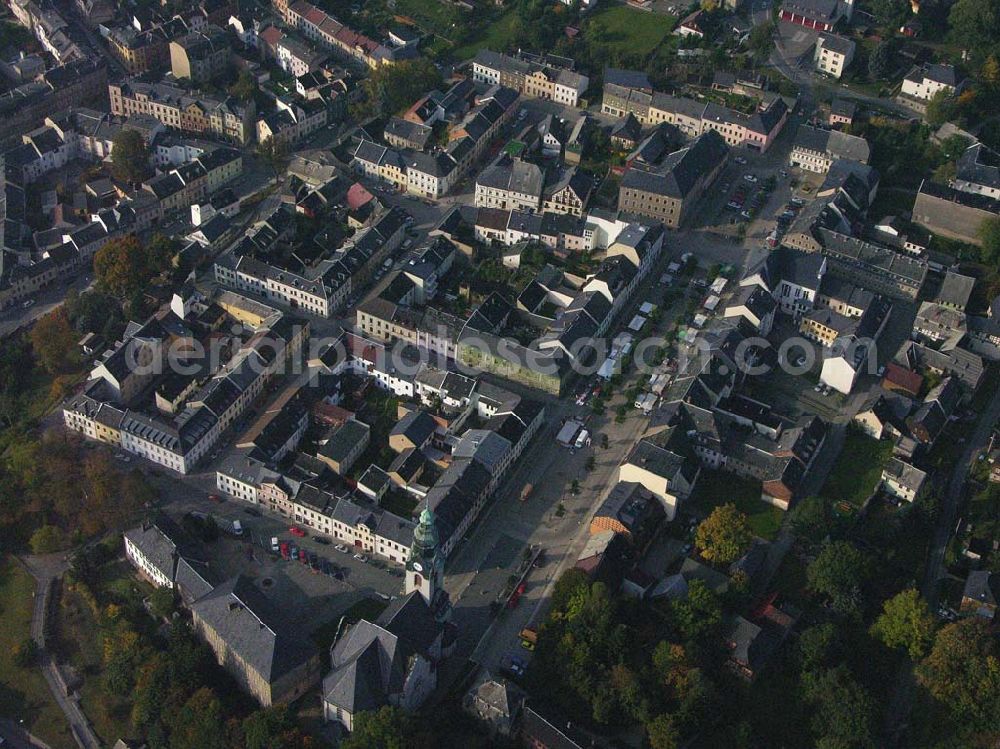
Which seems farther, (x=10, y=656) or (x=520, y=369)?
(x=520, y=369)

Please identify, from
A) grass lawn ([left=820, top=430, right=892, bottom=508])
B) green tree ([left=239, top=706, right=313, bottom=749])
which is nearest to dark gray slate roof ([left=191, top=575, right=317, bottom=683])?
green tree ([left=239, top=706, right=313, bottom=749])

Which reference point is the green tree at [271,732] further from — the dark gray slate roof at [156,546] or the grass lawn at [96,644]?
the dark gray slate roof at [156,546]

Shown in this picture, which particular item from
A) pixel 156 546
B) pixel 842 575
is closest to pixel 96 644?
pixel 156 546

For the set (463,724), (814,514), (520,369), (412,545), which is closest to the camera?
(463,724)

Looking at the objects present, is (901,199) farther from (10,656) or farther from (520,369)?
(10,656)

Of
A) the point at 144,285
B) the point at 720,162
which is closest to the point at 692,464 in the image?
the point at 720,162

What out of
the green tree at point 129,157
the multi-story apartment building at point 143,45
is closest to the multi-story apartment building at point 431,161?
the green tree at point 129,157

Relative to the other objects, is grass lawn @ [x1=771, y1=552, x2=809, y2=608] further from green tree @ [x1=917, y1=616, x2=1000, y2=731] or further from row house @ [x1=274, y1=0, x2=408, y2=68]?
row house @ [x1=274, y1=0, x2=408, y2=68]
